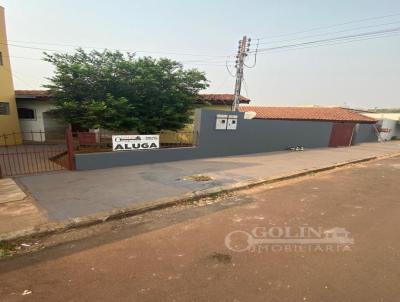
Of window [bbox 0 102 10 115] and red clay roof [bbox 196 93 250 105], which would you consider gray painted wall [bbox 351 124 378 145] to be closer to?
red clay roof [bbox 196 93 250 105]

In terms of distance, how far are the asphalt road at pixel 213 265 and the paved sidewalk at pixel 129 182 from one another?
1.25 m

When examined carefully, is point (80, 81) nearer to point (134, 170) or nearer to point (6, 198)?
point (134, 170)

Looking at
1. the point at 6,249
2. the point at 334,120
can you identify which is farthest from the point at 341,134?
the point at 6,249

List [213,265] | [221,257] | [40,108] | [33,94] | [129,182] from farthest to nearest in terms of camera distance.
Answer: [40,108]
[33,94]
[129,182]
[221,257]
[213,265]

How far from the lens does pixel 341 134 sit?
63.1ft

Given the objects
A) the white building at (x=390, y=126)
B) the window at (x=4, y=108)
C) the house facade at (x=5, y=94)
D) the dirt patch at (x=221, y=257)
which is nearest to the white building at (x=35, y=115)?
the house facade at (x=5, y=94)

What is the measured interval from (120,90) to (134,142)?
11.0 ft

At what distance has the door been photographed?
1866cm

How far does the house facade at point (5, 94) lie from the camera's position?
1419cm

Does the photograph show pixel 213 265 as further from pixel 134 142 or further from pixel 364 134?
pixel 364 134

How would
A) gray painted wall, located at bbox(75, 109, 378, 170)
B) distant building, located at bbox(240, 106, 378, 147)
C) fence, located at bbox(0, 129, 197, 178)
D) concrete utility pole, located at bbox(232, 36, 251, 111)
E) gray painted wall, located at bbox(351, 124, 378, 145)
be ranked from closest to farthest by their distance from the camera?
fence, located at bbox(0, 129, 197, 178)
gray painted wall, located at bbox(75, 109, 378, 170)
concrete utility pole, located at bbox(232, 36, 251, 111)
distant building, located at bbox(240, 106, 378, 147)
gray painted wall, located at bbox(351, 124, 378, 145)

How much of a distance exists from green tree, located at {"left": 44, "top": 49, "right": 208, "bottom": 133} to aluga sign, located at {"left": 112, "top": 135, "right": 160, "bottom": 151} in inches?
73.6

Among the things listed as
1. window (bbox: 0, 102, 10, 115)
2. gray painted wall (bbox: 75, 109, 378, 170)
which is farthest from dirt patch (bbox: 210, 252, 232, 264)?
window (bbox: 0, 102, 10, 115)

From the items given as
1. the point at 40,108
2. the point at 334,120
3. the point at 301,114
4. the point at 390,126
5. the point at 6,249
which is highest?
the point at 301,114
